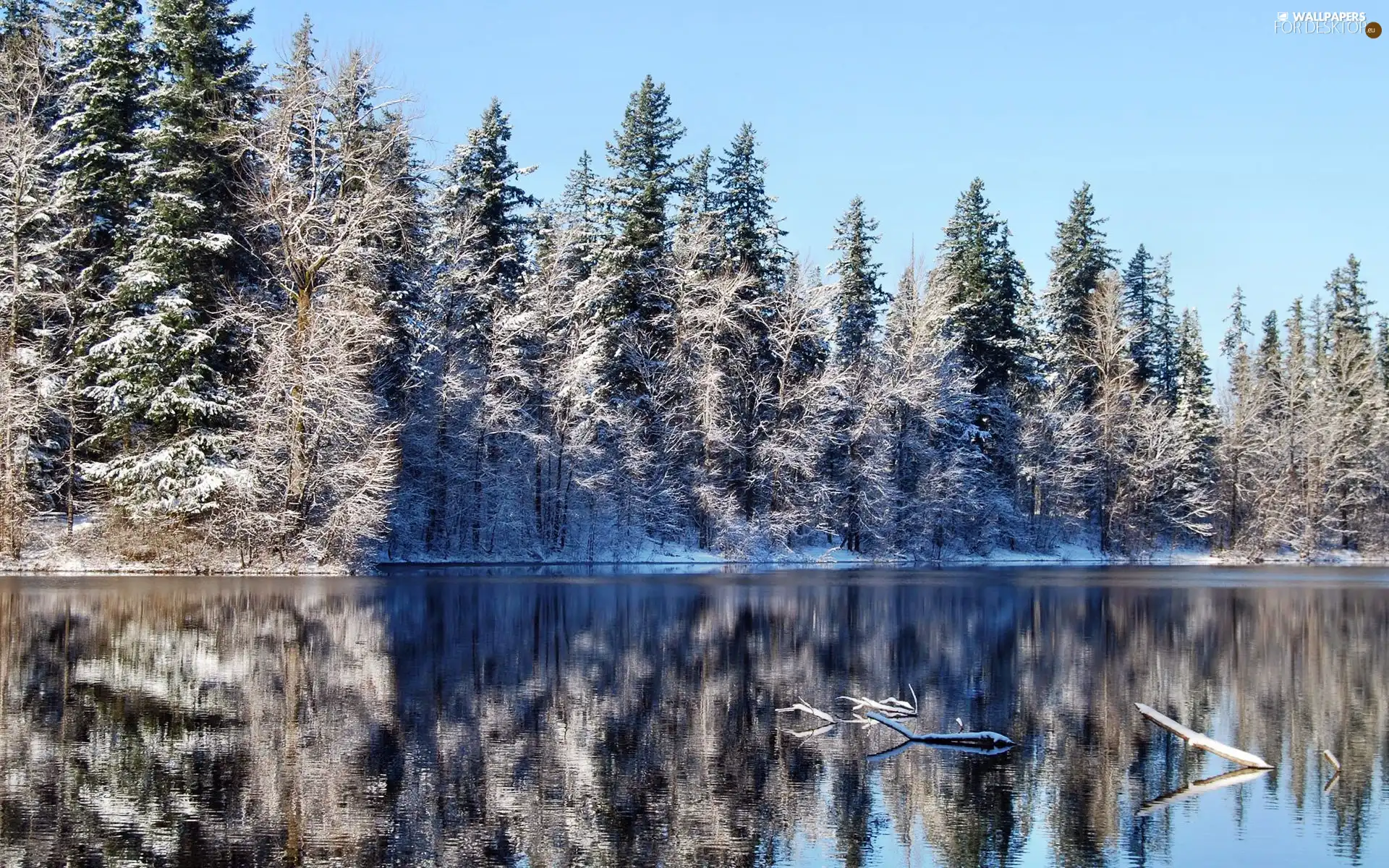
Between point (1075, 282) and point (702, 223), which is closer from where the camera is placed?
point (702, 223)

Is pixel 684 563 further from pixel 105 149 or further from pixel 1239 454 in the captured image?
pixel 1239 454

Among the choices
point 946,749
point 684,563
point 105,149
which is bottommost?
point 946,749

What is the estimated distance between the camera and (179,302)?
39.8 meters

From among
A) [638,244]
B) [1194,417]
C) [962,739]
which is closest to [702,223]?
[638,244]


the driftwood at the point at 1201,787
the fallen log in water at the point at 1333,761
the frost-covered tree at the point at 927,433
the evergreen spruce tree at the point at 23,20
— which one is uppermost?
the evergreen spruce tree at the point at 23,20

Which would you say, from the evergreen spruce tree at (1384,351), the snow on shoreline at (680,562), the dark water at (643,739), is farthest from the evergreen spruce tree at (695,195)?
the evergreen spruce tree at (1384,351)

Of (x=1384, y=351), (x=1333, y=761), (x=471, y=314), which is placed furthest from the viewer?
(x=1384, y=351)

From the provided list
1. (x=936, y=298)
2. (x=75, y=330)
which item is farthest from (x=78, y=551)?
(x=936, y=298)

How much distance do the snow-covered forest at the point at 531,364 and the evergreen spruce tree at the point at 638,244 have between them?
0.19 metres

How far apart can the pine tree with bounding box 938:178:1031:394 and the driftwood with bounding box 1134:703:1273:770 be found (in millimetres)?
54140

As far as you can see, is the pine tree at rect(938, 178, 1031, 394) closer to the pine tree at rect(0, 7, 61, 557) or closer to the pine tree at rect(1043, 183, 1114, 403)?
the pine tree at rect(1043, 183, 1114, 403)

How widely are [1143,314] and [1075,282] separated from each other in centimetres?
1107

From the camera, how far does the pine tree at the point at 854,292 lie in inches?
2613

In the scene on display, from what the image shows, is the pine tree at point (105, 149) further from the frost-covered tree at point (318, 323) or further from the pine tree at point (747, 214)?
the pine tree at point (747, 214)
